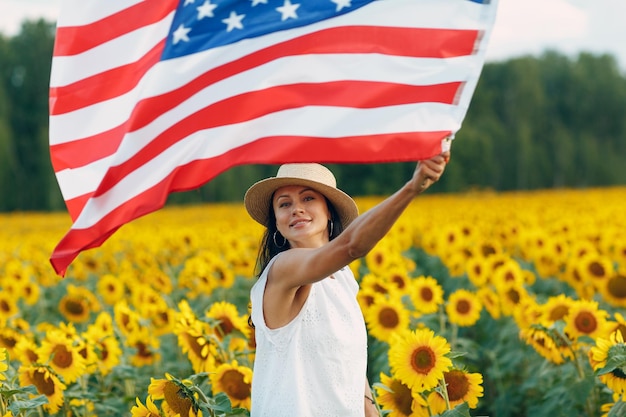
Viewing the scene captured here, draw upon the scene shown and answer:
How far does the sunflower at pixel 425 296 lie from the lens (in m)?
6.15

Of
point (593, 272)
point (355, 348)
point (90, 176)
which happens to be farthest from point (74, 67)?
point (593, 272)

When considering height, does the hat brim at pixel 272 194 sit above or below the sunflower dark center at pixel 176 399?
above

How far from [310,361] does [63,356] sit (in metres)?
2.00

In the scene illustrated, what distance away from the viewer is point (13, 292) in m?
7.70

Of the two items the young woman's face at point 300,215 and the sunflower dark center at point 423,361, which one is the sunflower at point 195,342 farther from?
the young woman's face at point 300,215

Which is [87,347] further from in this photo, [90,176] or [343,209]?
[343,209]

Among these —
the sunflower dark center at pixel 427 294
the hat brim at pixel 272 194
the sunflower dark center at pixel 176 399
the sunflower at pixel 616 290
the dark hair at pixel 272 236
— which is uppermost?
the hat brim at pixel 272 194

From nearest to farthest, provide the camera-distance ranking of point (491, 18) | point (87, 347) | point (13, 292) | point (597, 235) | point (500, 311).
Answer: point (491, 18) → point (87, 347) → point (500, 311) → point (13, 292) → point (597, 235)

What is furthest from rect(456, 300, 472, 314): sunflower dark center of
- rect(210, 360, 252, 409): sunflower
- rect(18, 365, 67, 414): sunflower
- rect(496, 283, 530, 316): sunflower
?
rect(18, 365, 67, 414): sunflower

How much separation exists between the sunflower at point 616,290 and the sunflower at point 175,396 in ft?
13.4

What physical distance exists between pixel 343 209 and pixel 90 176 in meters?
0.94

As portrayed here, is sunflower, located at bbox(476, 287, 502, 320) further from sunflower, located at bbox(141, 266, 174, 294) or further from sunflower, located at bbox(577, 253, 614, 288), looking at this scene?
sunflower, located at bbox(141, 266, 174, 294)

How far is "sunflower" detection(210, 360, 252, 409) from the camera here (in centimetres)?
399

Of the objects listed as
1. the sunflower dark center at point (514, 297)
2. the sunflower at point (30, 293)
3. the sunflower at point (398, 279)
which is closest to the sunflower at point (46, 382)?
the sunflower at point (398, 279)
